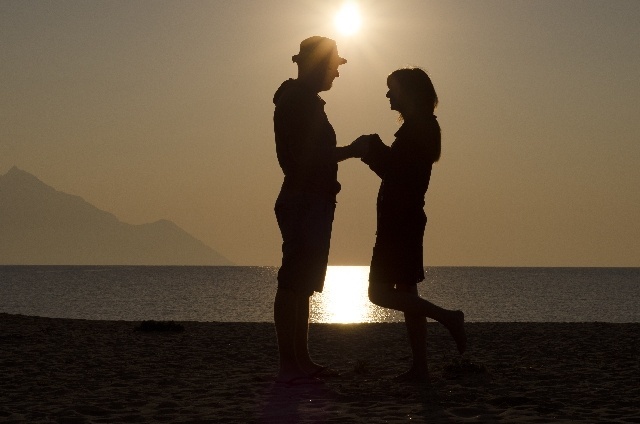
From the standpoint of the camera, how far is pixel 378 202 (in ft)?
24.9

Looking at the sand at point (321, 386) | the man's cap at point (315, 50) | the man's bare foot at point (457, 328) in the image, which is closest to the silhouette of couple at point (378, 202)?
the man's bare foot at point (457, 328)

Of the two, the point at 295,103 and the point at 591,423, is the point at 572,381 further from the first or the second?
the point at 295,103

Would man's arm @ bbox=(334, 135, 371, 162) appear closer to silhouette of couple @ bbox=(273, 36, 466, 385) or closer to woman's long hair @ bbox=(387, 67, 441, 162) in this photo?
silhouette of couple @ bbox=(273, 36, 466, 385)

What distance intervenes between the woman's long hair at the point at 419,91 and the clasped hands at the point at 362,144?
0.37 m

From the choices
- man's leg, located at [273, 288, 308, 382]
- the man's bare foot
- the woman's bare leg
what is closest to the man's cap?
man's leg, located at [273, 288, 308, 382]

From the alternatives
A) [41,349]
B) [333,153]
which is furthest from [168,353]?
[333,153]

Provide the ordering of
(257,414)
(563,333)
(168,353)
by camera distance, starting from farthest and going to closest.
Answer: (563,333)
(168,353)
(257,414)

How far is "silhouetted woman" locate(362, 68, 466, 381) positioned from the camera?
24.0 feet

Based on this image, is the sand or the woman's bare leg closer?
the sand

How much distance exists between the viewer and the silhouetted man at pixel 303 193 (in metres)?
7.36

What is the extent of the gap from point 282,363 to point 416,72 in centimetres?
259

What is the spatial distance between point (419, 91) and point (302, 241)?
5.08ft

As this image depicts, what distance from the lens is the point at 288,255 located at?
7.37 meters

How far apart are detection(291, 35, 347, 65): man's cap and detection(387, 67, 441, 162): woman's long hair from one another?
572 mm
